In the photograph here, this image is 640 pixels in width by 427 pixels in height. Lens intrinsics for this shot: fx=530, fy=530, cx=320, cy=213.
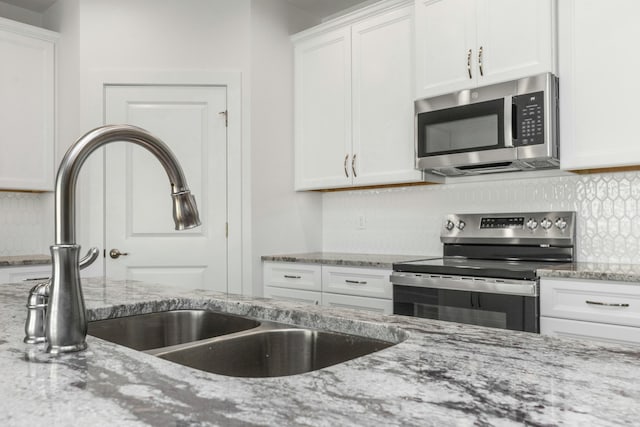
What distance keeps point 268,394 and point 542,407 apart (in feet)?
1.07

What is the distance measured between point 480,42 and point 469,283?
4.21ft

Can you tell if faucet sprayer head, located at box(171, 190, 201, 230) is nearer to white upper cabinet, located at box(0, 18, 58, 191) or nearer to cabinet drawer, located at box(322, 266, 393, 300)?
cabinet drawer, located at box(322, 266, 393, 300)

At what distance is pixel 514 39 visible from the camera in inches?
105

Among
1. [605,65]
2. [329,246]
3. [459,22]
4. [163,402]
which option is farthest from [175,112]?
[163,402]

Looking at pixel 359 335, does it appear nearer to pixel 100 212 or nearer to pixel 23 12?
pixel 100 212

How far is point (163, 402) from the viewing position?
64 cm

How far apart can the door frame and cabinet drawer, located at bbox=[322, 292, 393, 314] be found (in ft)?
2.02

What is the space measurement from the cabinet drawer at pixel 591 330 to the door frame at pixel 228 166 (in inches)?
77.6

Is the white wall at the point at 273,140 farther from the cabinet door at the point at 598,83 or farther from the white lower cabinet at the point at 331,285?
the cabinet door at the point at 598,83

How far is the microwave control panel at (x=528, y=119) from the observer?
2.53 meters

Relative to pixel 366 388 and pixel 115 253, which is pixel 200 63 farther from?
pixel 366 388

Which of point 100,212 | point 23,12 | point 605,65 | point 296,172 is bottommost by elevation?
point 100,212

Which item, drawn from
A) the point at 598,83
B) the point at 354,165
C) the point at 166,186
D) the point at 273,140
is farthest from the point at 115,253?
the point at 598,83

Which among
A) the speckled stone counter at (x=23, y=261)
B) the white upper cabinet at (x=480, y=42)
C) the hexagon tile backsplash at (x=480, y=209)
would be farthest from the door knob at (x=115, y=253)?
the white upper cabinet at (x=480, y=42)
